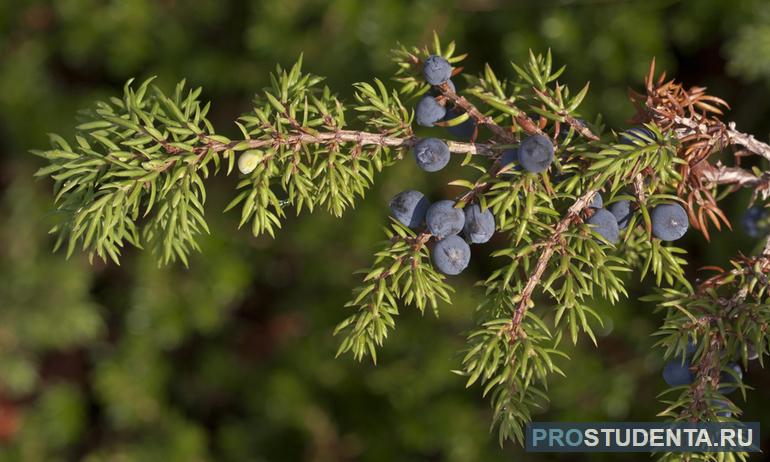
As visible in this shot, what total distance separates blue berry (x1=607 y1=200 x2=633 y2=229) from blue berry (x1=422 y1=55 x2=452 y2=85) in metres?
0.23

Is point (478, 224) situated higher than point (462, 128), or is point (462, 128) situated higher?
point (462, 128)

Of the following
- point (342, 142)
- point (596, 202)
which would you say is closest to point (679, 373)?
point (596, 202)

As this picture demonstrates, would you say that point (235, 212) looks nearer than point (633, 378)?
→ No

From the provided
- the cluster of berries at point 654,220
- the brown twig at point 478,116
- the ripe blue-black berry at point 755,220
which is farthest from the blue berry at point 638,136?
the ripe blue-black berry at point 755,220

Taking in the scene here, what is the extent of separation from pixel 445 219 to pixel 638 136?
8.2 inches

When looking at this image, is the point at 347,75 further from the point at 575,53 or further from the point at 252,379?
the point at 252,379

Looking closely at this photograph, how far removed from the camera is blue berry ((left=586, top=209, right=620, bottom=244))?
0.71 meters

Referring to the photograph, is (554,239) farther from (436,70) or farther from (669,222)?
(436,70)

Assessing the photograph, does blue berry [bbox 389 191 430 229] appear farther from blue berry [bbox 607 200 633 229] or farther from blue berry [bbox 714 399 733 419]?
blue berry [bbox 714 399 733 419]

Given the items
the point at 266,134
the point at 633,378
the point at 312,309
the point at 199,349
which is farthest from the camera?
the point at 199,349

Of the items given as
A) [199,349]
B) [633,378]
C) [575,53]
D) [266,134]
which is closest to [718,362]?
[266,134]

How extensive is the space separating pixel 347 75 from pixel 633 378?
1130 millimetres

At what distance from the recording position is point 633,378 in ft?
6.03

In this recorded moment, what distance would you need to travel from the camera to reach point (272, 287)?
241cm
